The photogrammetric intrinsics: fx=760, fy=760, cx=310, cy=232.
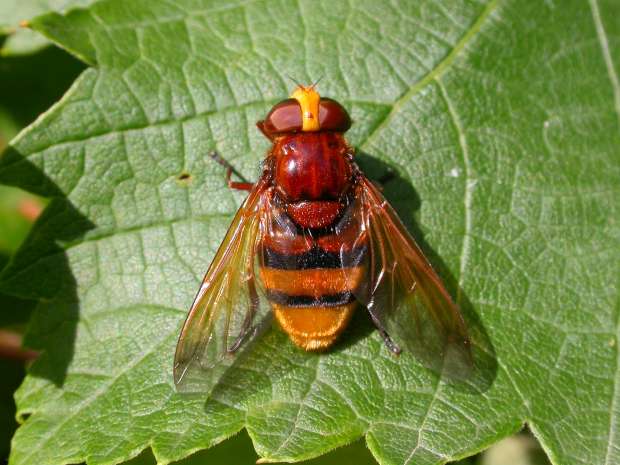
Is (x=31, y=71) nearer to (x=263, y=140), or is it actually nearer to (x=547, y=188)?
(x=263, y=140)

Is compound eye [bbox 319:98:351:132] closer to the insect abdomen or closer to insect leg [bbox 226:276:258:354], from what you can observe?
the insect abdomen

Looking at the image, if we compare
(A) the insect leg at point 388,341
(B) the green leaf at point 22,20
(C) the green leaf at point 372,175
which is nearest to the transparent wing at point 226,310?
(C) the green leaf at point 372,175

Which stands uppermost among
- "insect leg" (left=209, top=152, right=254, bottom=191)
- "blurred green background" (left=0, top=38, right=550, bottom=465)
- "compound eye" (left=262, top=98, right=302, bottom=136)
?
"compound eye" (left=262, top=98, right=302, bottom=136)

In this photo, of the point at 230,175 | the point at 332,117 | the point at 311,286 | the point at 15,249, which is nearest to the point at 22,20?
the point at 15,249

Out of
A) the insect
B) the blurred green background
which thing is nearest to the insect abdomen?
the insect

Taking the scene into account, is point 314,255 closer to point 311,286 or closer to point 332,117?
point 311,286

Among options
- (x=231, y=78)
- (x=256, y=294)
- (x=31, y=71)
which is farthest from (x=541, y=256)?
(x=31, y=71)
